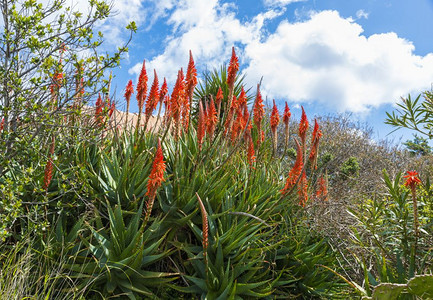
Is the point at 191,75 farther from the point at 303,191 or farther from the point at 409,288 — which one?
the point at 409,288

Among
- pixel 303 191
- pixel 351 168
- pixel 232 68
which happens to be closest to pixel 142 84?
pixel 232 68

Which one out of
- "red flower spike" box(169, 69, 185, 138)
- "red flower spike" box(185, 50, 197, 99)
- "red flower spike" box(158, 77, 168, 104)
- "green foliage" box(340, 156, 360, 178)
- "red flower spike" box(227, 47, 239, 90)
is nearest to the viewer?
"red flower spike" box(169, 69, 185, 138)

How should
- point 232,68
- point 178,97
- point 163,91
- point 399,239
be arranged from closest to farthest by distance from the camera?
1. point 399,239
2. point 178,97
3. point 232,68
4. point 163,91

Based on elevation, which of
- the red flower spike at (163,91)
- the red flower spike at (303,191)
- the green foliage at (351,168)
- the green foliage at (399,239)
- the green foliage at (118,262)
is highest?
the green foliage at (351,168)

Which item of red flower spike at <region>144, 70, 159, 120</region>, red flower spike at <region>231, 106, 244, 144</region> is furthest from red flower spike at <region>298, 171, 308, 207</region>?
red flower spike at <region>144, 70, 159, 120</region>

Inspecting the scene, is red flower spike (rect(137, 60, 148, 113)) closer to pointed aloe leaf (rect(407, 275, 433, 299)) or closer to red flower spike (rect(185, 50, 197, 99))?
red flower spike (rect(185, 50, 197, 99))

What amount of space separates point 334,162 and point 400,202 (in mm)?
9561

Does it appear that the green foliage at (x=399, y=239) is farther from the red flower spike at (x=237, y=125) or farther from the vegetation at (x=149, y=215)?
the red flower spike at (x=237, y=125)

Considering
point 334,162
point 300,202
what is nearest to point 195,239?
point 300,202

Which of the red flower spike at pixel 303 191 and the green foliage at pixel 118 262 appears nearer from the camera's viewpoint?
the green foliage at pixel 118 262

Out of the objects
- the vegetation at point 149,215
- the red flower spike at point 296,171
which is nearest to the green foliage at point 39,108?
the vegetation at point 149,215

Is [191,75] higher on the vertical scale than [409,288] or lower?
higher

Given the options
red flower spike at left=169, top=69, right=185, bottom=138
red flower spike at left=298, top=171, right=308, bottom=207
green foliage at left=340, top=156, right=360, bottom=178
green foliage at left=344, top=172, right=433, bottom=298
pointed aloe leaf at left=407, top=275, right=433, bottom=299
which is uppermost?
green foliage at left=340, top=156, right=360, bottom=178

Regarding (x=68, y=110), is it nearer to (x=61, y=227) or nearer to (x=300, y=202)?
(x=61, y=227)
